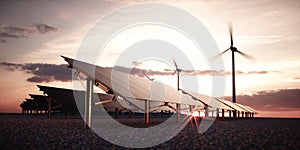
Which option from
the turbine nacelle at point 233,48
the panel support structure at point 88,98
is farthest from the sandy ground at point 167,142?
the turbine nacelle at point 233,48

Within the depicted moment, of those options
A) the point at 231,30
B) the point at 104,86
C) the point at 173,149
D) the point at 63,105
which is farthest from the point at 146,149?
the point at 231,30

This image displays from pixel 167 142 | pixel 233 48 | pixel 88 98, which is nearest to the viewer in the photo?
pixel 167 142

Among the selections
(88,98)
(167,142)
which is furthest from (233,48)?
(167,142)

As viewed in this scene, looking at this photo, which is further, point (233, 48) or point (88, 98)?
point (233, 48)

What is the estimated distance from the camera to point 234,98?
65.8 m

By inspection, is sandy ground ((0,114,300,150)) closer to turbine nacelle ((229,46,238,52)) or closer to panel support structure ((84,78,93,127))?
panel support structure ((84,78,93,127))

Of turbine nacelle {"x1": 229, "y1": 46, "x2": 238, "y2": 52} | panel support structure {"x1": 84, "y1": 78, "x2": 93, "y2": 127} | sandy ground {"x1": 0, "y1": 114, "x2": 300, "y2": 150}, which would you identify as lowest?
sandy ground {"x1": 0, "y1": 114, "x2": 300, "y2": 150}

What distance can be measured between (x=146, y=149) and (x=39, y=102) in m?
43.4

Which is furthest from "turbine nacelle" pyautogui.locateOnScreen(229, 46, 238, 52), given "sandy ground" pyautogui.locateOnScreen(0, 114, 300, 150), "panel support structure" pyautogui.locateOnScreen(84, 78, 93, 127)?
"panel support structure" pyautogui.locateOnScreen(84, 78, 93, 127)

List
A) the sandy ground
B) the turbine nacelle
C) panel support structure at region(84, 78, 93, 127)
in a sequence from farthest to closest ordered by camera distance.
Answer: the turbine nacelle
panel support structure at region(84, 78, 93, 127)
the sandy ground

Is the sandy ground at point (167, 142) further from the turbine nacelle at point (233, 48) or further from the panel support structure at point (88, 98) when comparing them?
the turbine nacelle at point (233, 48)

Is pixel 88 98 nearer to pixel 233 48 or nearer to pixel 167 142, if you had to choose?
pixel 167 142

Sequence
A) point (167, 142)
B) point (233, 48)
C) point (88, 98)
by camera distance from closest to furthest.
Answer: point (167, 142) → point (88, 98) → point (233, 48)

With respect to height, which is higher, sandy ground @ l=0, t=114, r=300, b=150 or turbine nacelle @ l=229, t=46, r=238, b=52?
turbine nacelle @ l=229, t=46, r=238, b=52
